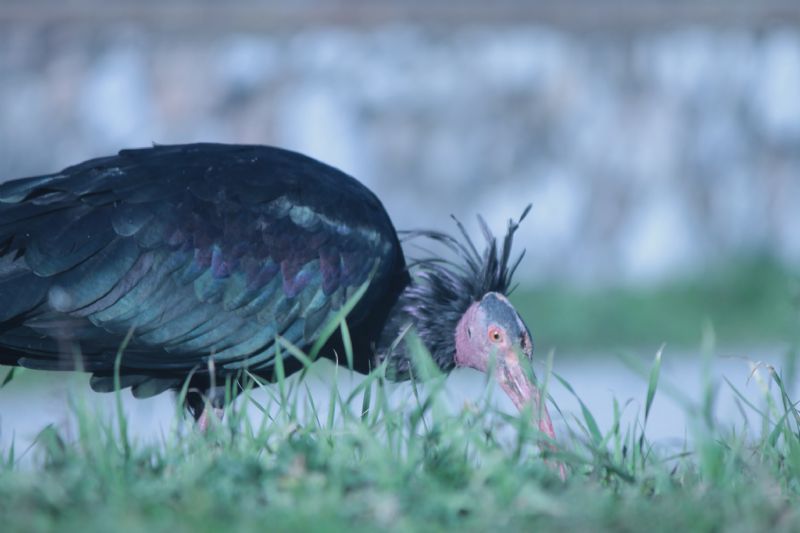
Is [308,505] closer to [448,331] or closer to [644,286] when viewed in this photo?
[448,331]

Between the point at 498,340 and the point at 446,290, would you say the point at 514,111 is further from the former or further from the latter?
the point at 498,340

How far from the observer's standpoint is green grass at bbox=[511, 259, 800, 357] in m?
8.78

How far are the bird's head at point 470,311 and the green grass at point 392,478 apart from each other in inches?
43.3

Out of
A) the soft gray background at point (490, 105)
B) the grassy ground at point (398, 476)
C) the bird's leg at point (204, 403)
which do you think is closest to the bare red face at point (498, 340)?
the grassy ground at point (398, 476)

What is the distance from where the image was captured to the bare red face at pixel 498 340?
4.66 metres

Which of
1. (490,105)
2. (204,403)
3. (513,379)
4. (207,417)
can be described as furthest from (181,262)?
(490,105)

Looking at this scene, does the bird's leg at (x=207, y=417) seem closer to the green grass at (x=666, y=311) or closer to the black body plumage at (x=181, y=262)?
the black body plumage at (x=181, y=262)

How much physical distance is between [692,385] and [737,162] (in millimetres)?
3530

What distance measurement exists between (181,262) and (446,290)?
3.35 feet

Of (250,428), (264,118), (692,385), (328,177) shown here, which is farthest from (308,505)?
(264,118)

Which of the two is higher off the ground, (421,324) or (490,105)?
(490,105)

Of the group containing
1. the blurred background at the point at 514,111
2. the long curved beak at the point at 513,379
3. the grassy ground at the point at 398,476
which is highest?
the blurred background at the point at 514,111

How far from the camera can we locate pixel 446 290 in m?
4.90

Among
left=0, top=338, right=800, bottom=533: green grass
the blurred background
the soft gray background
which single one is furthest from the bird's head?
the soft gray background
